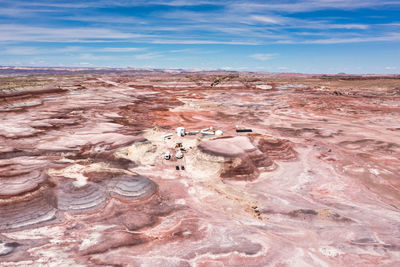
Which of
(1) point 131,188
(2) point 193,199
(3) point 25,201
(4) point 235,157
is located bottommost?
(2) point 193,199

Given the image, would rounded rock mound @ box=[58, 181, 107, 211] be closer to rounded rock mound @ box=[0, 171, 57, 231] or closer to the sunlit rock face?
rounded rock mound @ box=[0, 171, 57, 231]

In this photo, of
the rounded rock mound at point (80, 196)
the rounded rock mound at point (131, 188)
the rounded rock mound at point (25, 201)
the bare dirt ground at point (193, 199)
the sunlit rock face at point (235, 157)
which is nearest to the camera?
the bare dirt ground at point (193, 199)

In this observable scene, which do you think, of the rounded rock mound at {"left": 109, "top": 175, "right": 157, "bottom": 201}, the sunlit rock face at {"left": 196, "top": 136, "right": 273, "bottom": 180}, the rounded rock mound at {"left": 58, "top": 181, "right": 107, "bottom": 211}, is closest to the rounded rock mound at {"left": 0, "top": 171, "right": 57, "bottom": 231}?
the rounded rock mound at {"left": 58, "top": 181, "right": 107, "bottom": 211}

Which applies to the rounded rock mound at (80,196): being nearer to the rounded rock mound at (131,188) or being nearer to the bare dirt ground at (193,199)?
the bare dirt ground at (193,199)

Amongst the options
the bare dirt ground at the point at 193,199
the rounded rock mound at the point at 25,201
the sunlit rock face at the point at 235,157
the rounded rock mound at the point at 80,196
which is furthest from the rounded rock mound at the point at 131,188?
the sunlit rock face at the point at 235,157

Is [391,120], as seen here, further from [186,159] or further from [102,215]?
[102,215]

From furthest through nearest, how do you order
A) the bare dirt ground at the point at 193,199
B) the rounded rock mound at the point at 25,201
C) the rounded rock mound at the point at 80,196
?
the rounded rock mound at the point at 80,196
the rounded rock mound at the point at 25,201
the bare dirt ground at the point at 193,199

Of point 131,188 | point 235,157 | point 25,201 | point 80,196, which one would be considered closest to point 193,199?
point 131,188

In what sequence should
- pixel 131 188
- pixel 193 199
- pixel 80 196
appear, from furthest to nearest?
pixel 193 199 → pixel 131 188 → pixel 80 196

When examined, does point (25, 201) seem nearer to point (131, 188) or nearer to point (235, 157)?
point (131, 188)

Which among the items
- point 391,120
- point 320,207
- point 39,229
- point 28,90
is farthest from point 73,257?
point 28,90

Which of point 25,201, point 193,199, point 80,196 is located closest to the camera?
point 25,201
